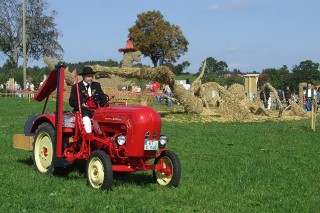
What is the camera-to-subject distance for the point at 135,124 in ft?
26.6

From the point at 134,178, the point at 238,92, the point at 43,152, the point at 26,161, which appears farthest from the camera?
the point at 238,92

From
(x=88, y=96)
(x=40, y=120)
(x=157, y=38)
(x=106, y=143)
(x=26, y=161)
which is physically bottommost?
(x=26, y=161)

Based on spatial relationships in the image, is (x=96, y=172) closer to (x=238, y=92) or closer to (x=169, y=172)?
(x=169, y=172)

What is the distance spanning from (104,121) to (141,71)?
1459cm

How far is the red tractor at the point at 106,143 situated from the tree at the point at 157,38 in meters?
65.8

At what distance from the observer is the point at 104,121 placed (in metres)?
8.64

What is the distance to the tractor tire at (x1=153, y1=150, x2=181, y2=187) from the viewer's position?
8.39m

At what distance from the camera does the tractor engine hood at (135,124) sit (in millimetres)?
8102

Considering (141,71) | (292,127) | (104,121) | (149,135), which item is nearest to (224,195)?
(149,135)

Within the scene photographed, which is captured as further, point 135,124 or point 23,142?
point 23,142

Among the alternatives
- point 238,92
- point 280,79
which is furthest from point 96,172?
point 280,79

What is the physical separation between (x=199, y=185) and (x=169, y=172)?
494 millimetres

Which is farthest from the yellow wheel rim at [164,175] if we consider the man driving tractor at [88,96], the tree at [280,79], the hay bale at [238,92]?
the tree at [280,79]

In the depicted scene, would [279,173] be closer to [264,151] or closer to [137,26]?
Result: [264,151]
